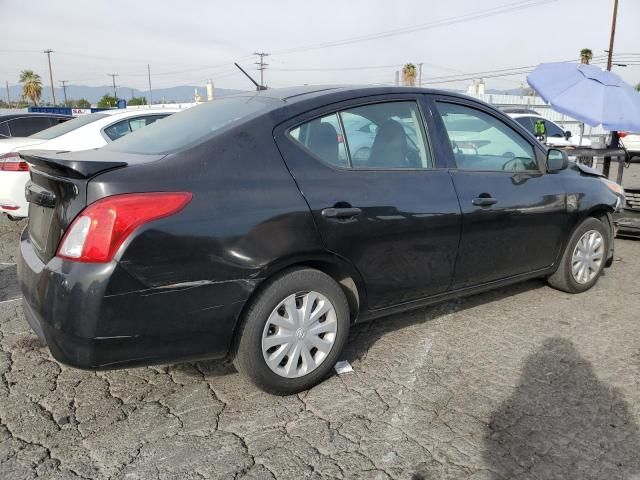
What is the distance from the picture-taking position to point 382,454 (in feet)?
7.96

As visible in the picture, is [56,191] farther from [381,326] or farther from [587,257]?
[587,257]

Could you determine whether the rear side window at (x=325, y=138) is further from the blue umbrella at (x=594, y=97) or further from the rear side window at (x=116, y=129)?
the rear side window at (x=116, y=129)

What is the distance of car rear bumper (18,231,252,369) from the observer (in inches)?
90.1

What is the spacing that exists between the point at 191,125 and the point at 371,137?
1.05 metres

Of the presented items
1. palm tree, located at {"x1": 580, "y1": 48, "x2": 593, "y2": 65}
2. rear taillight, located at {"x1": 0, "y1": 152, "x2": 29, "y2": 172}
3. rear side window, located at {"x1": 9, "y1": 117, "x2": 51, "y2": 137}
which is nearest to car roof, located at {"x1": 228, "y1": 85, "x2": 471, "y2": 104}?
rear taillight, located at {"x1": 0, "y1": 152, "x2": 29, "y2": 172}

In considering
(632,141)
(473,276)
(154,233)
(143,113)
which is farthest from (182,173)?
(632,141)

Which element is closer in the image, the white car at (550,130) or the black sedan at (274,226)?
the black sedan at (274,226)

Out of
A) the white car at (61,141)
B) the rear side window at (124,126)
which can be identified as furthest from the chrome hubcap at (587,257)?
the white car at (61,141)

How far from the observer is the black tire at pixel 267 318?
2656mm

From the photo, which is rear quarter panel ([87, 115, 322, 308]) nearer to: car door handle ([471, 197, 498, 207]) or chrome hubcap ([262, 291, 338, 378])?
chrome hubcap ([262, 291, 338, 378])

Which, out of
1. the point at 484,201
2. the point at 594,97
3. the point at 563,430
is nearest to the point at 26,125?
the point at 484,201

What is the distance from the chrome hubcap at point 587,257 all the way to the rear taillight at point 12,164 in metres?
5.58

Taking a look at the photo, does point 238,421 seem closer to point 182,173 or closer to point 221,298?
point 221,298

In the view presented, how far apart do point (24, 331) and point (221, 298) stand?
6.66ft
